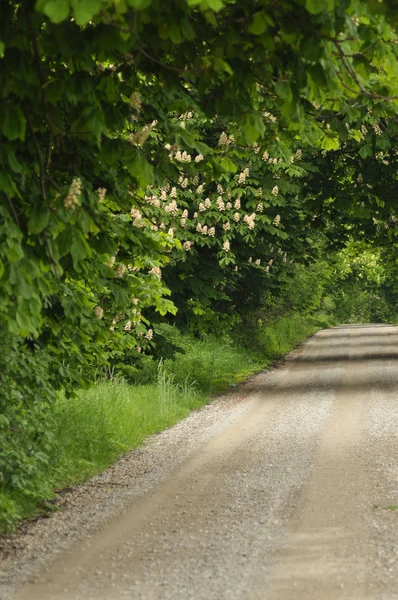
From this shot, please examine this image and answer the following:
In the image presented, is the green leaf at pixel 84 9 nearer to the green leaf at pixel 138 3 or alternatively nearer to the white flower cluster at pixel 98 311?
the green leaf at pixel 138 3

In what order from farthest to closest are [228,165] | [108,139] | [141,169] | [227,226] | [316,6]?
[227,226] < [228,165] < [108,139] < [141,169] < [316,6]

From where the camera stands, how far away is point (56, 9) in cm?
528

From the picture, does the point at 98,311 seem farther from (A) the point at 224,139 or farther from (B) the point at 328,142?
(B) the point at 328,142

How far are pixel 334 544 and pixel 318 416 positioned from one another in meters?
8.66

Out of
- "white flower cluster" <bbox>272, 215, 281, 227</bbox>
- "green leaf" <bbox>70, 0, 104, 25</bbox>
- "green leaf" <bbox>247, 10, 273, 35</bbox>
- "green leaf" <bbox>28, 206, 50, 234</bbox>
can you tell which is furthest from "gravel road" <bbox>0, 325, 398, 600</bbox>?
"white flower cluster" <bbox>272, 215, 281, 227</bbox>

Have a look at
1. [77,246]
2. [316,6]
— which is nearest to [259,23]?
[316,6]

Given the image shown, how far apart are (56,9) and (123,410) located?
9.64 meters

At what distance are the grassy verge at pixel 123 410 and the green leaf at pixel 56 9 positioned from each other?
14.3 ft

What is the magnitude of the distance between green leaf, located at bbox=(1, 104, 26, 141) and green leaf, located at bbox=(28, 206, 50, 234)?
21.9 inches

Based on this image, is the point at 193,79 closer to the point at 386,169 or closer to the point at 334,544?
the point at 334,544

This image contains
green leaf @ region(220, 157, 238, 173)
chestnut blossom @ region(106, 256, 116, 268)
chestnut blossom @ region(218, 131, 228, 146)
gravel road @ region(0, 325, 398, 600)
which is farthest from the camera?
chestnut blossom @ region(218, 131, 228, 146)

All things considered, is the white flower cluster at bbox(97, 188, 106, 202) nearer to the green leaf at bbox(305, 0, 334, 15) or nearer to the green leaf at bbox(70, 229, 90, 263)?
the green leaf at bbox(70, 229, 90, 263)

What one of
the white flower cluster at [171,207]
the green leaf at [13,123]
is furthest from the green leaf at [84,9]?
the white flower cluster at [171,207]

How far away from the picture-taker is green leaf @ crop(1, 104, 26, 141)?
7.03m
